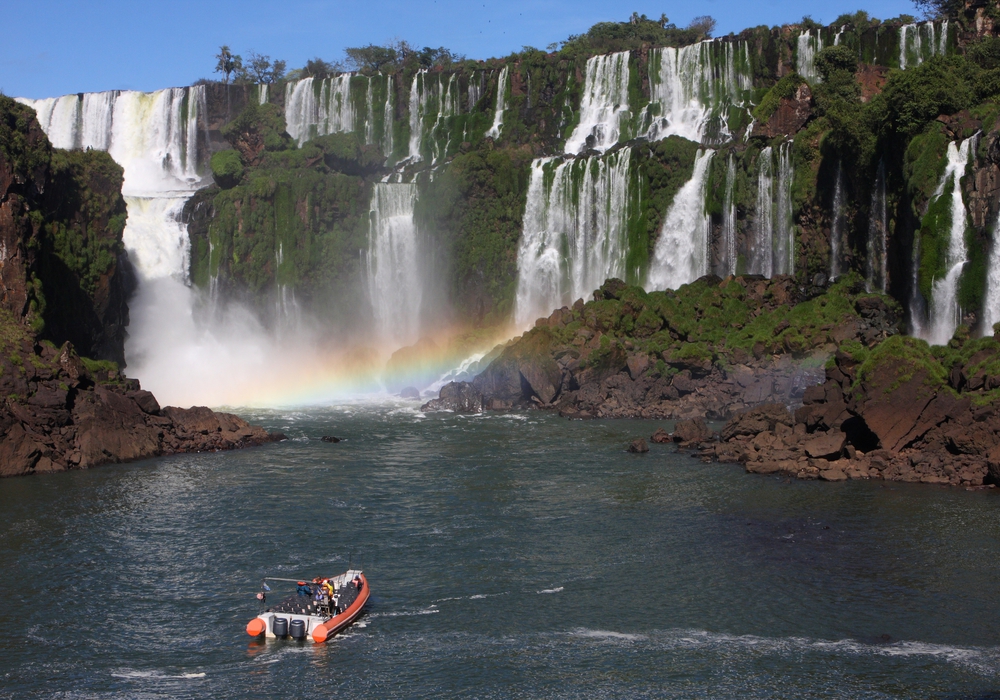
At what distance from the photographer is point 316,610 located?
1037 inches

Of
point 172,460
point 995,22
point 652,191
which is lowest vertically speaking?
point 172,460

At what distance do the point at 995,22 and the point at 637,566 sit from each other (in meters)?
58.9

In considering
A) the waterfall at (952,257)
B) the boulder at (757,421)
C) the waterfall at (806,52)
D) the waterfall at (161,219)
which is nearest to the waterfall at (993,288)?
the waterfall at (952,257)

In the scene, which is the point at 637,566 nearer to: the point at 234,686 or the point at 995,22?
the point at 234,686

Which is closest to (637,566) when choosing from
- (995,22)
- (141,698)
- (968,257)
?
(141,698)

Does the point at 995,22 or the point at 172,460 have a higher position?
the point at 995,22

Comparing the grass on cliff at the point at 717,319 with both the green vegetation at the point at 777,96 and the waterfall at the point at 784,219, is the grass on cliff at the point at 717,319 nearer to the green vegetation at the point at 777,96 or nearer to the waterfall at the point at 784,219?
the waterfall at the point at 784,219

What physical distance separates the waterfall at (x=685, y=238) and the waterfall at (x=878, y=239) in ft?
40.4

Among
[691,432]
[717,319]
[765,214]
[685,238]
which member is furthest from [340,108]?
[691,432]

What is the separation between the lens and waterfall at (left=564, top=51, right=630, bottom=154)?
287 ft

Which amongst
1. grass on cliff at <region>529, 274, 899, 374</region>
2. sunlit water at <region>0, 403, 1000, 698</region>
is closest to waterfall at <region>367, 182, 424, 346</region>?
grass on cliff at <region>529, 274, 899, 374</region>

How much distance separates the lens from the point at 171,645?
2531cm

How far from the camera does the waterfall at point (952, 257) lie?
51.7 m

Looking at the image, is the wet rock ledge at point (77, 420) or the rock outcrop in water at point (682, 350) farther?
the rock outcrop in water at point (682, 350)
